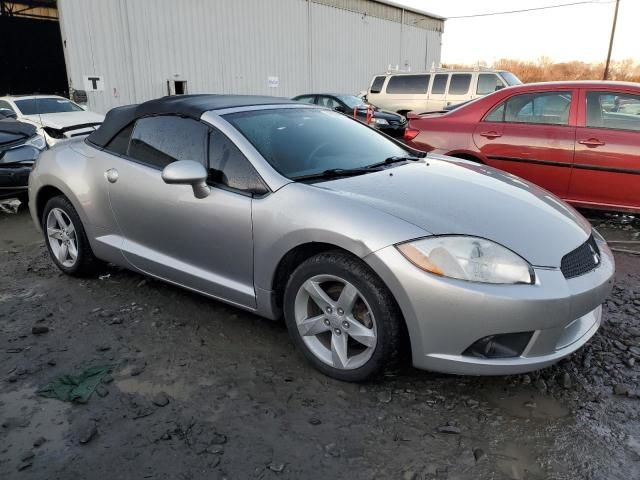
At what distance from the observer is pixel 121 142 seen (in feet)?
11.9

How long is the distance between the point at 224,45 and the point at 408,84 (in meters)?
6.78

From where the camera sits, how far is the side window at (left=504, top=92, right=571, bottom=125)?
5258 mm

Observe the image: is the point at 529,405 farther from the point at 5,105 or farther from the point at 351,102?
the point at 351,102

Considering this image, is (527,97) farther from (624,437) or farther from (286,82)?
(286,82)

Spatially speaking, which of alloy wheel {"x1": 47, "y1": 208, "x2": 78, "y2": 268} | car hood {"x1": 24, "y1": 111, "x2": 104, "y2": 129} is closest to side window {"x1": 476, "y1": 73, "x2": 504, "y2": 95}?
car hood {"x1": 24, "y1": 111, "x2": 104, "y2": 129}

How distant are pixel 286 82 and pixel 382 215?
1943 cm

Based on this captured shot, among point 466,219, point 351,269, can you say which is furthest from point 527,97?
point 351,269

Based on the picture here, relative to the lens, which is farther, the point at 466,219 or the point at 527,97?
the point at 527,97

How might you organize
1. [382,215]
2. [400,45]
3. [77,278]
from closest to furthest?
[382,215], [77,278], [400,45]

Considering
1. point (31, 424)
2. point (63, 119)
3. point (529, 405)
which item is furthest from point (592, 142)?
point (63, 119)

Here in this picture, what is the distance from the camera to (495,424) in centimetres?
234

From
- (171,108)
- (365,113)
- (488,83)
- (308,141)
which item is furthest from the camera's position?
(488,83)

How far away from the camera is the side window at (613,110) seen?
4.93 meters

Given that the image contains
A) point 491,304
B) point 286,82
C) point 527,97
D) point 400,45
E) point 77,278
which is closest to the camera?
point 491,304
